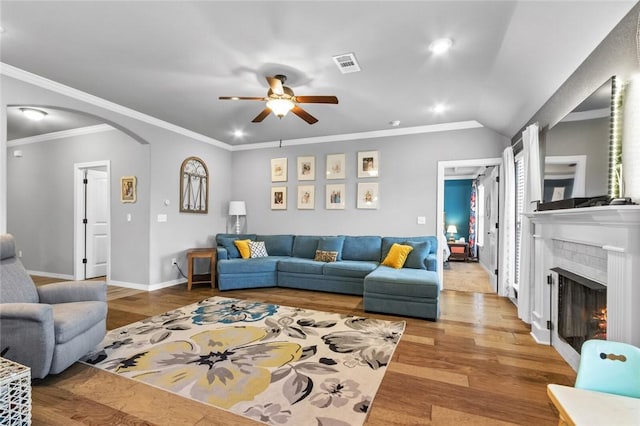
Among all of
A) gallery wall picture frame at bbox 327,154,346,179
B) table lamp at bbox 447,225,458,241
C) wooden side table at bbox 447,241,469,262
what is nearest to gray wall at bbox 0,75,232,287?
gallery wall picture frame at bbox 327,154,346,179

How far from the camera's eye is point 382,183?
17.3 ft

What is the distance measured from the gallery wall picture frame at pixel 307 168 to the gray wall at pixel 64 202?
268 centimetres

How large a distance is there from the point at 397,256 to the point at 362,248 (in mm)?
814

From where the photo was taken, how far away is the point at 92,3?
2.12 meters

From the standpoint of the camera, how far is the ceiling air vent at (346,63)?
2.76m

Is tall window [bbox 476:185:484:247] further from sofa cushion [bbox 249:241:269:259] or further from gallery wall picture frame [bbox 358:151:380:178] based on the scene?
sofa cushion [bbox 249:241:269:259]

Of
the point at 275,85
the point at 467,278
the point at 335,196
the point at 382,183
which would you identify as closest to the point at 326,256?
the point at 335,196

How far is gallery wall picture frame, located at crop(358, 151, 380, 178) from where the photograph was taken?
530cm

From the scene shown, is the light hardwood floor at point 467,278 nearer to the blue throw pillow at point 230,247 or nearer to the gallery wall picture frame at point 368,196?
the gallery wall picture frame at point 368,196

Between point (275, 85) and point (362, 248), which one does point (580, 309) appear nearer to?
point (362, 248)

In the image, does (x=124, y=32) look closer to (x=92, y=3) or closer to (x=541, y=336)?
(x=92, y=3)

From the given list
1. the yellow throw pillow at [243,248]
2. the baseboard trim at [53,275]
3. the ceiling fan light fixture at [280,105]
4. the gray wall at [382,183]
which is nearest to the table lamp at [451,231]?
the gray wall at [382,183]

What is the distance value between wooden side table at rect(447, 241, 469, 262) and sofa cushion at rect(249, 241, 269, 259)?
5772 millimetres

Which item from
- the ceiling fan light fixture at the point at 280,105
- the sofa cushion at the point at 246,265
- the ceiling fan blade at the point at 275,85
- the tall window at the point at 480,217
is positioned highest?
the ceiling fan blade at the point at 275,85
